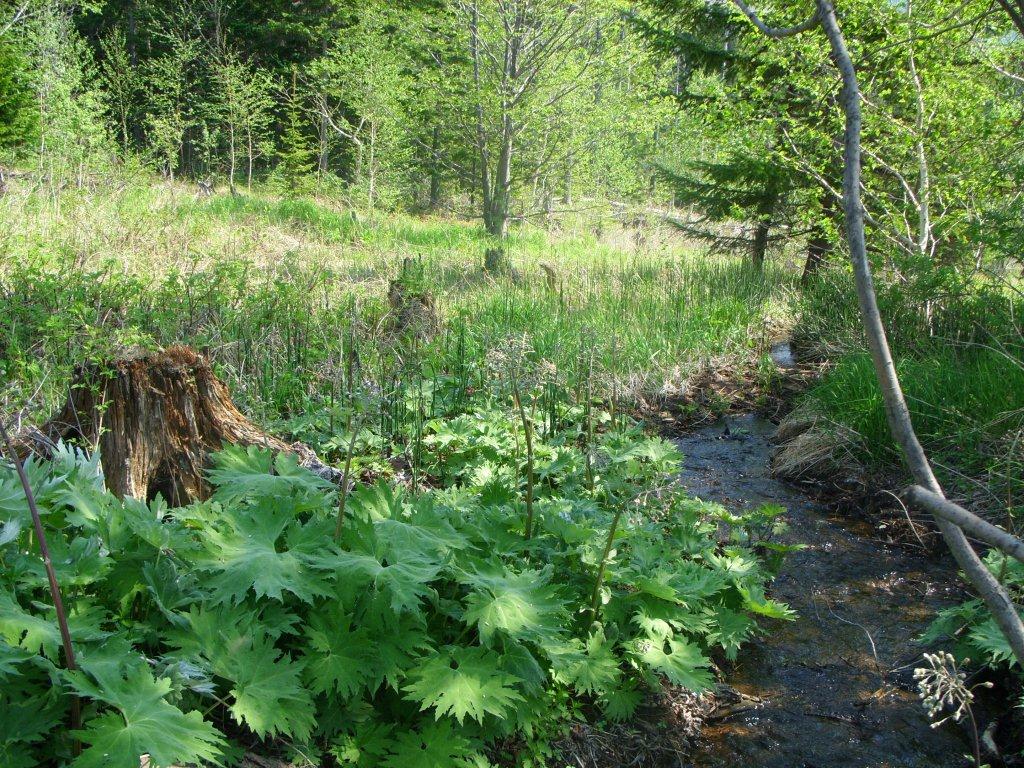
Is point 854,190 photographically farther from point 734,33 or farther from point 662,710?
point 734,33

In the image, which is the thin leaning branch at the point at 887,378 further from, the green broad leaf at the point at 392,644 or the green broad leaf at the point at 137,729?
the green broad leaf at the point at 137,729

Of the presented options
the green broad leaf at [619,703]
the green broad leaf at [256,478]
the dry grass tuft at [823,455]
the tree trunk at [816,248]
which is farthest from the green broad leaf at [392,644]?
the tree trunk at [816,248]

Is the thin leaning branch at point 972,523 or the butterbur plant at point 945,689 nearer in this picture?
the thin leaning branch at point 972,523

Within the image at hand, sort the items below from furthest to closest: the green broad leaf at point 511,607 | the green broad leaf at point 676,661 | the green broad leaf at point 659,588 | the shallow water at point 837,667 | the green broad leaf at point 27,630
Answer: the shallow water at point 837,667 → the green broad leaf at point 659,588 → the green broad leaf at point 676,661 → the green broad leaf at point 511,607 → the green broad leaf at point 27,630

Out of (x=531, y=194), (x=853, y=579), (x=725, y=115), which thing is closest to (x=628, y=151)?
(x=531, y=194)

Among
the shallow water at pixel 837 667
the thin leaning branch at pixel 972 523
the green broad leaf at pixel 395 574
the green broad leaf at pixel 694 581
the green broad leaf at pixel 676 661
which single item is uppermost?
the thin leaning branch at pixel 972 523

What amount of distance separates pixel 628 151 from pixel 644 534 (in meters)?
20.3

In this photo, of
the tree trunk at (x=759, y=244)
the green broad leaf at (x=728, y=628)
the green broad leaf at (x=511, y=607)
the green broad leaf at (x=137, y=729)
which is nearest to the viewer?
the green broad leaf at (x=137, y=729)

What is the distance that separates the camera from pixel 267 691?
5.60ft

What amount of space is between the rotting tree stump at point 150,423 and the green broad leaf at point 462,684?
1370 millimetres

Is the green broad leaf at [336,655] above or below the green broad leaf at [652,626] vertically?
above

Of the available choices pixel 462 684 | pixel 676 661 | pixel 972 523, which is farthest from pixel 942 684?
pixel 972 523

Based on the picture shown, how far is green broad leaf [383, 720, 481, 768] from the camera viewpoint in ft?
6.21

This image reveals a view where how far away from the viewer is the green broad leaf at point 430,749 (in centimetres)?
189
